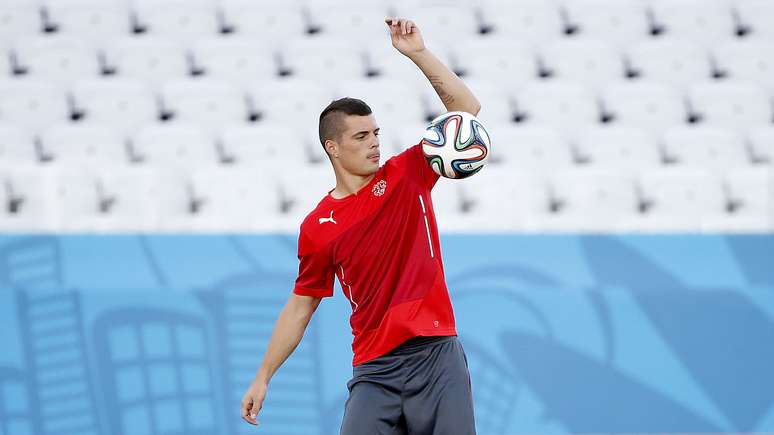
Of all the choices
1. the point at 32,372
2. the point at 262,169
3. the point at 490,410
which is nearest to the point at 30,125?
the point at 262,169

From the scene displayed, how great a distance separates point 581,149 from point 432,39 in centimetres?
189

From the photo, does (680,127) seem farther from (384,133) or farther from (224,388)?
(224,388)

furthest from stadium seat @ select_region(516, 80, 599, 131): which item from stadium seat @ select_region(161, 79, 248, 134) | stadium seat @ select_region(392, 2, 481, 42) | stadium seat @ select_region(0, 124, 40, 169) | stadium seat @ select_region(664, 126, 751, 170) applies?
stadium seat @ select_region(0, 124, 40, 169)

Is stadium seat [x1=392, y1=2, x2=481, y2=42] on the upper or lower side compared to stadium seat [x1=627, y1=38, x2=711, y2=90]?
upper

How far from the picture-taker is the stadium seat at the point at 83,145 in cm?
727

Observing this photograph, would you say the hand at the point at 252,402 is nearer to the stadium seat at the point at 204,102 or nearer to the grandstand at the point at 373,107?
the grandstand at the point at 373,107

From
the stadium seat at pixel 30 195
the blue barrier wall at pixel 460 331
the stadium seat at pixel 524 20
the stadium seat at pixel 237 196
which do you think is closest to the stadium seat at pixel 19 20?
the stadium seat at pixel 30 195

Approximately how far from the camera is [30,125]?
766cm

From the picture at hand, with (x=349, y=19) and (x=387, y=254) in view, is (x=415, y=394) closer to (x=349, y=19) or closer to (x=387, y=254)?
(x=387, y=254)

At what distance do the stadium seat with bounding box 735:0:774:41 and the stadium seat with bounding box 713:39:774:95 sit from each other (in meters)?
0.36

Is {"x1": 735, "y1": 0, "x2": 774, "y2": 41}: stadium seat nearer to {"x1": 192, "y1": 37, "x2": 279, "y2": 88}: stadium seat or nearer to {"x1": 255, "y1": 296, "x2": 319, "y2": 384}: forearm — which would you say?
{"x1": 192, "y1": 37, "x2": 279, "y2": 88}: stadium seat

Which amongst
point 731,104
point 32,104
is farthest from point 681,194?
point 32,104

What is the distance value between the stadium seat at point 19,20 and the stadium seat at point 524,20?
13.3 feet

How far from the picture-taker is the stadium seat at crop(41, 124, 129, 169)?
23.8ft
